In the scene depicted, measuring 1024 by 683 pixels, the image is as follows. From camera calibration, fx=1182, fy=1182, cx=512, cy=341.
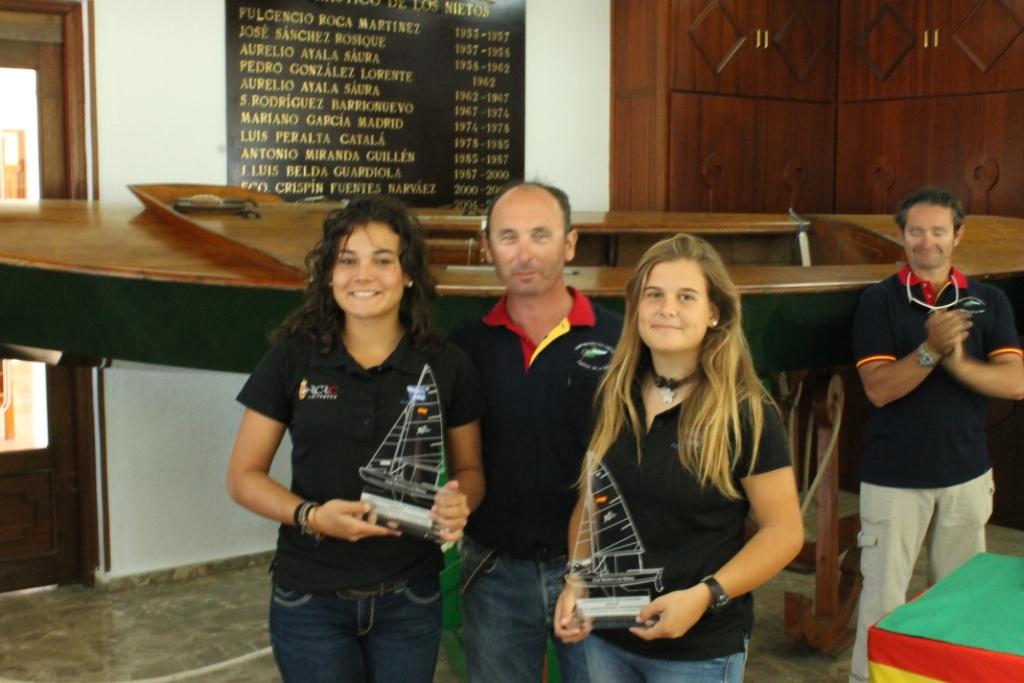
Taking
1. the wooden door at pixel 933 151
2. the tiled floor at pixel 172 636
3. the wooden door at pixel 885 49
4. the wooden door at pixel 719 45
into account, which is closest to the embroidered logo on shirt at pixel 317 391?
the tiled floor at pixel 172 636

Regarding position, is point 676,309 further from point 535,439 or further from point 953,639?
point 953,639

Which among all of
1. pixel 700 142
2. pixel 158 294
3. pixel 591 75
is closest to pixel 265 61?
pixel 591 75

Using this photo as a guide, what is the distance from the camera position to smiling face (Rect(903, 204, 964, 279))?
2.81 meters

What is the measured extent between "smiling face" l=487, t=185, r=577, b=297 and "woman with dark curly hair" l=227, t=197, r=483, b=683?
179 mm

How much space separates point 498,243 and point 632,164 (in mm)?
3330

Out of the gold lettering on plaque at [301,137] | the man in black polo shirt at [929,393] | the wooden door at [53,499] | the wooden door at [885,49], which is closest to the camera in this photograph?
the man in black polo shirt at [929,393]

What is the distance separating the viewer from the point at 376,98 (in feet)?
15.3

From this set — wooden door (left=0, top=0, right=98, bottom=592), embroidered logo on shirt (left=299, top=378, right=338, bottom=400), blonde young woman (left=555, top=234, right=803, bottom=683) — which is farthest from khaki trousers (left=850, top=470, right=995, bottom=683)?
wooden door (left=0, top=0, right=98, bottom=592)

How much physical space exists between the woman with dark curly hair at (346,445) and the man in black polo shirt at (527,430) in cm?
10

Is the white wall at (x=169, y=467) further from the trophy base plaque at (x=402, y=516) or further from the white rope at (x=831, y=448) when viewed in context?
the trophy base plaque at (x=402, y=516)

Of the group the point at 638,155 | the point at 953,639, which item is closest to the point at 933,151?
the point at 638,155

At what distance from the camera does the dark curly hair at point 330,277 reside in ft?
5.96

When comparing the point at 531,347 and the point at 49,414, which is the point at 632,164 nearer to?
the point at 49,414

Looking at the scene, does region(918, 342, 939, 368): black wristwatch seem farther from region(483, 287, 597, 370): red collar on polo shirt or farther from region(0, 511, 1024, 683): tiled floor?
region(0, 511, 1024, 683): tiled floor
